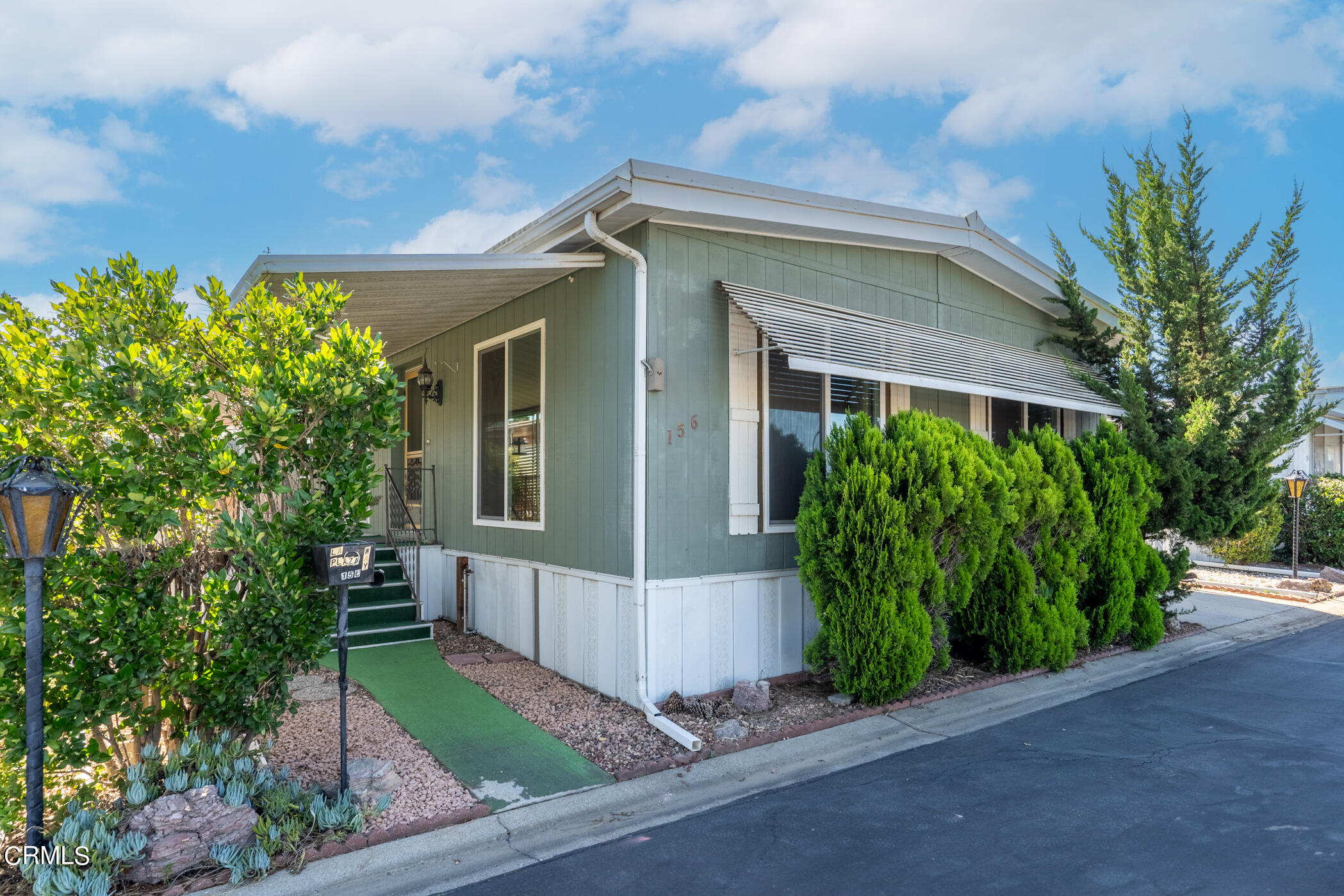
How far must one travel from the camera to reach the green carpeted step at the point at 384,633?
21.2 ft

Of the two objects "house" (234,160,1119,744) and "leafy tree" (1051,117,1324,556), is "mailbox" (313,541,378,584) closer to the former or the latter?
"house" (234,160,1119,744)

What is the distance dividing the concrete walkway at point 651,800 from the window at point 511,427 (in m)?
2.85

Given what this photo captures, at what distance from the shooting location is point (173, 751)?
3.21 m

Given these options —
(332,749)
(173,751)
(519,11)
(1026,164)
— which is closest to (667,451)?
(332,749)

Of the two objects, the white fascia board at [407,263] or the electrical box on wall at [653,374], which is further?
the electrical box on wall at [653,374]

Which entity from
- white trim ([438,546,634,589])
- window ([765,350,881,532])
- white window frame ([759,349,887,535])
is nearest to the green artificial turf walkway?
white trim ([438,546,634,589])

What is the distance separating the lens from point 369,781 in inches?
143

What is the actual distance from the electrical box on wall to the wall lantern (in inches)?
159

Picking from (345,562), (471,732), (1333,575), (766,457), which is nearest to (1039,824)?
(766,457)

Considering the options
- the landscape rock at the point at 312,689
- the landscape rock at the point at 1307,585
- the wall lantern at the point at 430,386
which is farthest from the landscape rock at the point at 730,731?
the landscape rock at the point at 1307,585

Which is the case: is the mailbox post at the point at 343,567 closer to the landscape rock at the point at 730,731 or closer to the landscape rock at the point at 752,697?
the landscape rock at the point at 730,731

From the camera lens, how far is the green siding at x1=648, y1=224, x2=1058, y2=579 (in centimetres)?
503

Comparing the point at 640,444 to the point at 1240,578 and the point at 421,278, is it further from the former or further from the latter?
the point at 1240,578

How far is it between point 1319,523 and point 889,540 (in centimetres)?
1259
